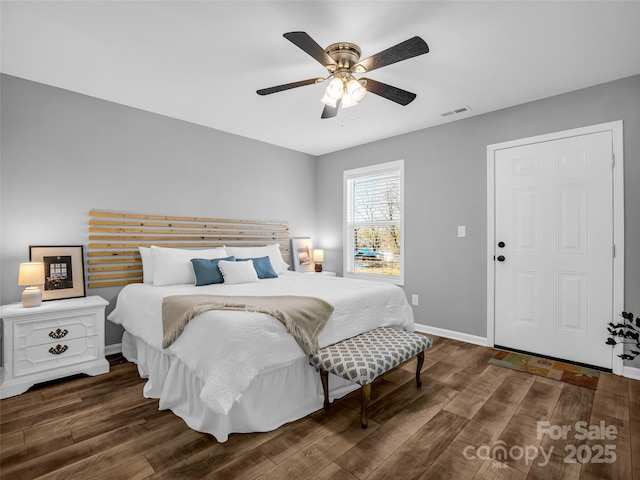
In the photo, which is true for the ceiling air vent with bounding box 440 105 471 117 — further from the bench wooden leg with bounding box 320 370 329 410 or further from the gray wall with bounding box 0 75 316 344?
the bench wooden leg with bounding box 320 370 329 410

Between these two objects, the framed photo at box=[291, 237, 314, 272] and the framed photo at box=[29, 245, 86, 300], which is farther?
the framed photo at box=[291, 237, 314, 272]

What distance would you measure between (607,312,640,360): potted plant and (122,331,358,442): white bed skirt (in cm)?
218

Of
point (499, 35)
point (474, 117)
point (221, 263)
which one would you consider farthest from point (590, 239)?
point (221, 263)

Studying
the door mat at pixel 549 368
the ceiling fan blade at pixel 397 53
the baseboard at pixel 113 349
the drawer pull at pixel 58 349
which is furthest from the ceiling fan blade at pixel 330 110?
the baseboard at pixel 113 349

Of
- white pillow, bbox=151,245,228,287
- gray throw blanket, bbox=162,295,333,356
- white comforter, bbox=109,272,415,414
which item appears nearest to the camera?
white comforter, bbox=109,272,415,414

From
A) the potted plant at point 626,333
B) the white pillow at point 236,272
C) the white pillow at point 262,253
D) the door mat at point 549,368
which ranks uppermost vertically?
the white pillow at point 262,253

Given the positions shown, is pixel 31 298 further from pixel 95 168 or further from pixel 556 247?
pixel 556 247

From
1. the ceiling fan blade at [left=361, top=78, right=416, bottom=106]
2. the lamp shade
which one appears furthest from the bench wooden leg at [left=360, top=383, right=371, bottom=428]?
the lamp shade

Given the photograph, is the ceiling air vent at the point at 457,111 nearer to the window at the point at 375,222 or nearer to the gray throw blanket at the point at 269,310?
the window at the point at 375,222

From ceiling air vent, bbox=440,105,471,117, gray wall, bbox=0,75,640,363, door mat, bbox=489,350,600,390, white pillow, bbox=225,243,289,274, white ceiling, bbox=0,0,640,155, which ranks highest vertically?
white ceiling, bbox=0,0,640,155

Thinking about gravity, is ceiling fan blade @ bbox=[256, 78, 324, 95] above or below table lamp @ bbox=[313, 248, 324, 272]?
above

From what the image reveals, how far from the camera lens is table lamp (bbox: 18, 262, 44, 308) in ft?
8.07

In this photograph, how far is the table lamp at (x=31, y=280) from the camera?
2.46 m

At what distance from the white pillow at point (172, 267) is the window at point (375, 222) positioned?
7.86ft
